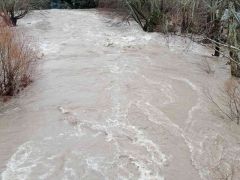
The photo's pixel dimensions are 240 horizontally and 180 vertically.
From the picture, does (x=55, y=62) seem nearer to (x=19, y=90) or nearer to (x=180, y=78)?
(x=19, y=90)

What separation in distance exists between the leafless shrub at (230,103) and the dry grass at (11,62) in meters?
4.23

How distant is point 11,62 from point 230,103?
465 centimetres

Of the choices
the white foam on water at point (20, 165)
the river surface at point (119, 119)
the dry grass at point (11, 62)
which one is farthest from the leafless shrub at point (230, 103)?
the dry grass at point (11, 62)

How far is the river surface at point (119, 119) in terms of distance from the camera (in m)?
6.72

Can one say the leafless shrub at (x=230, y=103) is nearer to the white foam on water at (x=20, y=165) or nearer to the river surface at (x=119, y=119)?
the river surface at (x=119, y=119)

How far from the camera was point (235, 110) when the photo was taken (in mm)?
8797

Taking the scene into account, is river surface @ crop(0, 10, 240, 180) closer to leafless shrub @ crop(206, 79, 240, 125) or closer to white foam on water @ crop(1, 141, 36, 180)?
white foam on water @ crop(1, 141, 36, 180)

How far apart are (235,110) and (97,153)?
3.25 meters

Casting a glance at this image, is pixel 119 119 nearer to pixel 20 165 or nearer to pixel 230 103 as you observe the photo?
pixel 230 103

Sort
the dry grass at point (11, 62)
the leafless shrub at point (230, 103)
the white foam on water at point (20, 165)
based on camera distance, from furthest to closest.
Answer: the dry grass at point (11, 62) → the leafless shrub at point (230, 103) → the white foam on water at point (20, 165)

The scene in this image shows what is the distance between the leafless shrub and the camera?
8.48 meters

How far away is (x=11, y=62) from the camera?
30.6 feet

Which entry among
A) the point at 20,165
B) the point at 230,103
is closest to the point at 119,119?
the point at 230,103

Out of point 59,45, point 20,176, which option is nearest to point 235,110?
point 20,176
